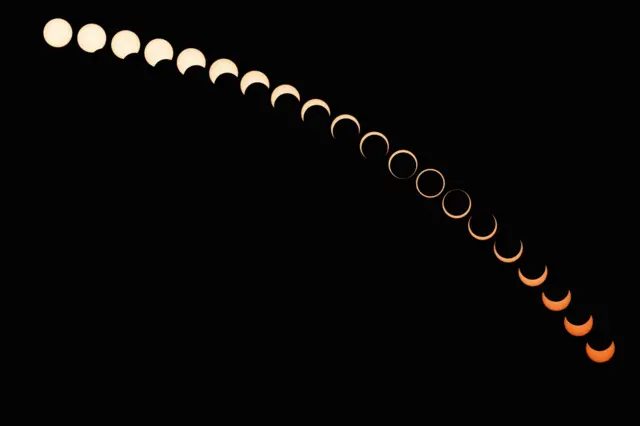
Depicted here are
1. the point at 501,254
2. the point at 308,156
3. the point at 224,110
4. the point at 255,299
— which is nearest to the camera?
the point at 501,254

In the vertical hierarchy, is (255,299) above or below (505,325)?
below

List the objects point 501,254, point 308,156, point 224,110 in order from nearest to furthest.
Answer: point 501,254, point 224,110, point 308,156

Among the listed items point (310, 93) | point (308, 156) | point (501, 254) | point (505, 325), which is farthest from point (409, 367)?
point (310, 93)

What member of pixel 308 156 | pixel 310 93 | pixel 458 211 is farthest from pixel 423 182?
pixel 310 93

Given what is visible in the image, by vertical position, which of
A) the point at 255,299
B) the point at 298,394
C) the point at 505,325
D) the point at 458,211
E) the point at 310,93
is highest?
the point at 310,93

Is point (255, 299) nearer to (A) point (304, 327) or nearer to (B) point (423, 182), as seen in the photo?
(A) point (304, 327)

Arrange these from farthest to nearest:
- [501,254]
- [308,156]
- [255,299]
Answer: [255,299] → [308,156] → [501,254]

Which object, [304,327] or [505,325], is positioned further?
[304,327]

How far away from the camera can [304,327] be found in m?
2.19

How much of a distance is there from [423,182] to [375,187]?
185 mm

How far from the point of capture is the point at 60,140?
2.26 m

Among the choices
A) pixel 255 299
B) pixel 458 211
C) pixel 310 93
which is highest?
pixel 310 93

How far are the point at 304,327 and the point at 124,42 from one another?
1.09 metres

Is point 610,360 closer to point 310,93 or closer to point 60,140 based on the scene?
point 310,93
